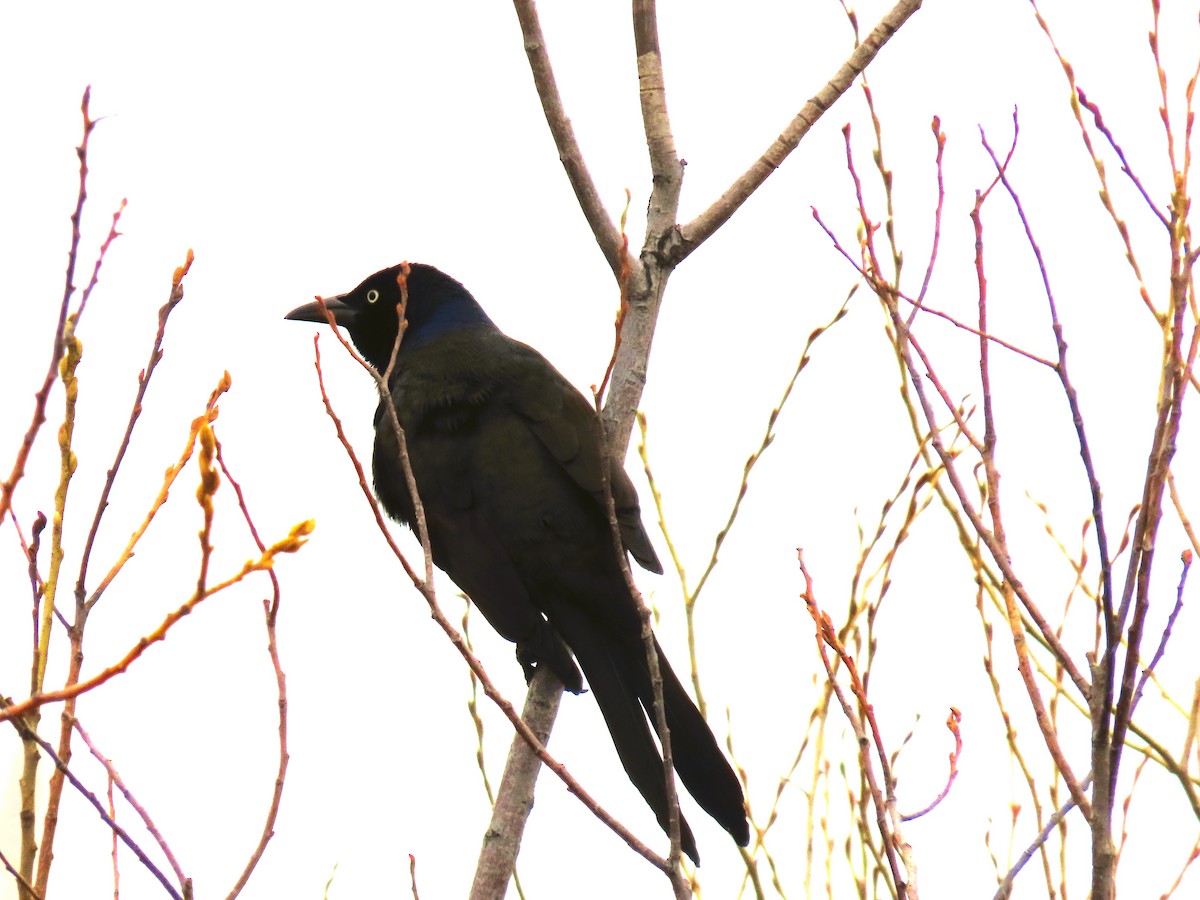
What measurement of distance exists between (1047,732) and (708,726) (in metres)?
1.48

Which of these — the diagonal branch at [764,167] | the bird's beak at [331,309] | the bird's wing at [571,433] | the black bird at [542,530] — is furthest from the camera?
the bird's beak at [331,309]

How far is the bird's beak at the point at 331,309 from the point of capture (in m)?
4.73

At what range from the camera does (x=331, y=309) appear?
4.82 metres

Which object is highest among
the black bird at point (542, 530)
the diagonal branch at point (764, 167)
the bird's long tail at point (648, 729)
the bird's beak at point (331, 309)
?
the bird's beak at point (331, 309)

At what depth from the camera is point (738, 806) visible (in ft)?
10.3

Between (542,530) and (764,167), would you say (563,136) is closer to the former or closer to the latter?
(764,167)

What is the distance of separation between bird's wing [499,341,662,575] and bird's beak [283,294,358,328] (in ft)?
3.70

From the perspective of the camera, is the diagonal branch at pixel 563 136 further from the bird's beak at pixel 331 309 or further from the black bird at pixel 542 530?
the bird's beak at pixel 331 309

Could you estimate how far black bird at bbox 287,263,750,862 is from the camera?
3201 mm

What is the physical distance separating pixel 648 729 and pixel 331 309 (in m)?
2.35

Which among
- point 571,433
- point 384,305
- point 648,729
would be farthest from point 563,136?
point 384,305

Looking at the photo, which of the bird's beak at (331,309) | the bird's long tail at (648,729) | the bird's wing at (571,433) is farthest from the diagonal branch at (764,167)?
the bird's beak at (331,309)

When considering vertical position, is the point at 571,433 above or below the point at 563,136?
below

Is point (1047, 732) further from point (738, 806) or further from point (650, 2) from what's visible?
point (650, 2)
